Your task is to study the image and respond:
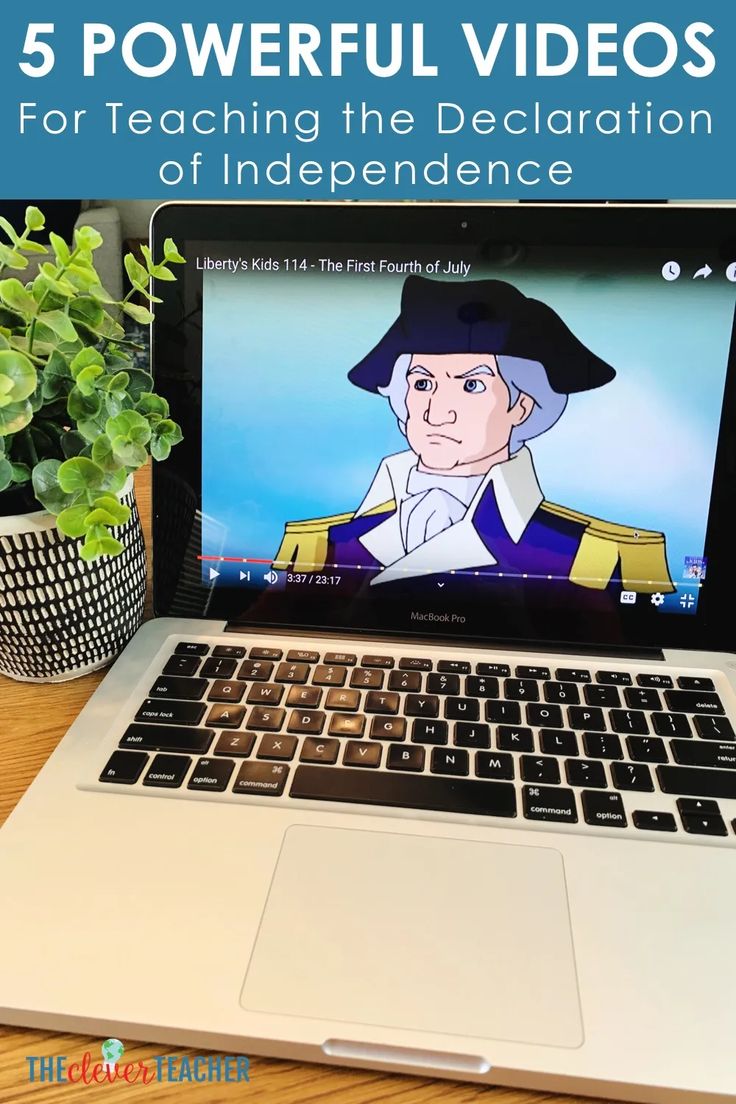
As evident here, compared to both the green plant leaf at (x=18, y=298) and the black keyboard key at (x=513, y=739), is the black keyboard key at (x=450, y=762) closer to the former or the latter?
the black keyboard key at (x=513, y=739)

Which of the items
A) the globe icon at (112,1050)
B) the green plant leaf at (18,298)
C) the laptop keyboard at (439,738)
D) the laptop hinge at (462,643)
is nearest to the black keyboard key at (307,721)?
the laptop keyboard at (439,738)

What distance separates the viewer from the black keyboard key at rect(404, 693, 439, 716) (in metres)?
0.53

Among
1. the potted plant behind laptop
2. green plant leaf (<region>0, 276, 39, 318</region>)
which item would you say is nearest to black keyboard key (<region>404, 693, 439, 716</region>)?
the potted plant behind laptop

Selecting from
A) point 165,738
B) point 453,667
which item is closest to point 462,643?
point 453,667

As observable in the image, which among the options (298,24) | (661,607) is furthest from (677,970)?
(298,24)

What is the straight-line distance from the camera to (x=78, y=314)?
513 mm

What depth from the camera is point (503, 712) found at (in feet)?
1.75

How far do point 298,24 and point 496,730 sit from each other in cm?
86

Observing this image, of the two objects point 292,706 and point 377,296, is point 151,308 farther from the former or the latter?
point 292,706

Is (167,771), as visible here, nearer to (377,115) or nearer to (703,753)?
(703,753)

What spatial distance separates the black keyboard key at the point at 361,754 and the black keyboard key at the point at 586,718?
5.3 inches

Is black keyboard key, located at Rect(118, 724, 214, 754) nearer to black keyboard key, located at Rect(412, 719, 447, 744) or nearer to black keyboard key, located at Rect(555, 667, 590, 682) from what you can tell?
black keyboard key, located at Rect(412, 719, 447, 744)

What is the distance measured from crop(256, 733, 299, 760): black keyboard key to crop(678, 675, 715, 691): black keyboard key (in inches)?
11.3

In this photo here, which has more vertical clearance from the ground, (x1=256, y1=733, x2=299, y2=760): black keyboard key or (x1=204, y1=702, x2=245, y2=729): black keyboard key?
(x1=204, y1=702, x2=245, y2=729): black keyboard key
